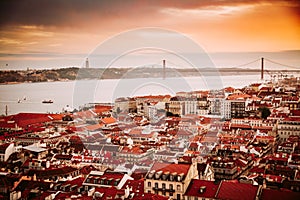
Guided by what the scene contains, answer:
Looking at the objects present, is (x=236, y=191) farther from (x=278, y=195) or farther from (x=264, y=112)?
(x=264, y=112)

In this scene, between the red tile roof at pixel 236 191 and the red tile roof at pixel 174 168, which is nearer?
the red tile roof at pixel 236 191

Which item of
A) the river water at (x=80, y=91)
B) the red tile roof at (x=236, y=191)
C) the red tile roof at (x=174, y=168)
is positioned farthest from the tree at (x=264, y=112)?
the red tile roof at (x=236, y=191)

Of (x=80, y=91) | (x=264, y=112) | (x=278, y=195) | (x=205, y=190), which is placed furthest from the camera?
(x=80, y=91)

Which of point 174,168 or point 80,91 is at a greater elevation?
point 80,91

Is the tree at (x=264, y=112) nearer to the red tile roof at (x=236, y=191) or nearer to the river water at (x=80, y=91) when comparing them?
the river water at (x=80, y=91)

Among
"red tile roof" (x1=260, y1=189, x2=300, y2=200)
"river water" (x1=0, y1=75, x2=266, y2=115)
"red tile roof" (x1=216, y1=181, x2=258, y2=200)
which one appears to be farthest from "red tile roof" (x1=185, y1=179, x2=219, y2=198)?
"river water" (x1=0, y1=75, x2=266, y2=115)

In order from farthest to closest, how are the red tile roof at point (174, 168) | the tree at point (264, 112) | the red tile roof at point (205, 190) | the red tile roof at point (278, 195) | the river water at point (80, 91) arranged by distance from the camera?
the river water at point (80, 91) < the tree at point (264, 112) < the red tile roof at point (174, 168) < the red tile roof at point (205, 190) < the red tile roof at point (278, 195)

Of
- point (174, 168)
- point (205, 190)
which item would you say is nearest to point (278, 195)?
point (205, 190)

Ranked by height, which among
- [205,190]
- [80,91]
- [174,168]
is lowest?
[205,190]
